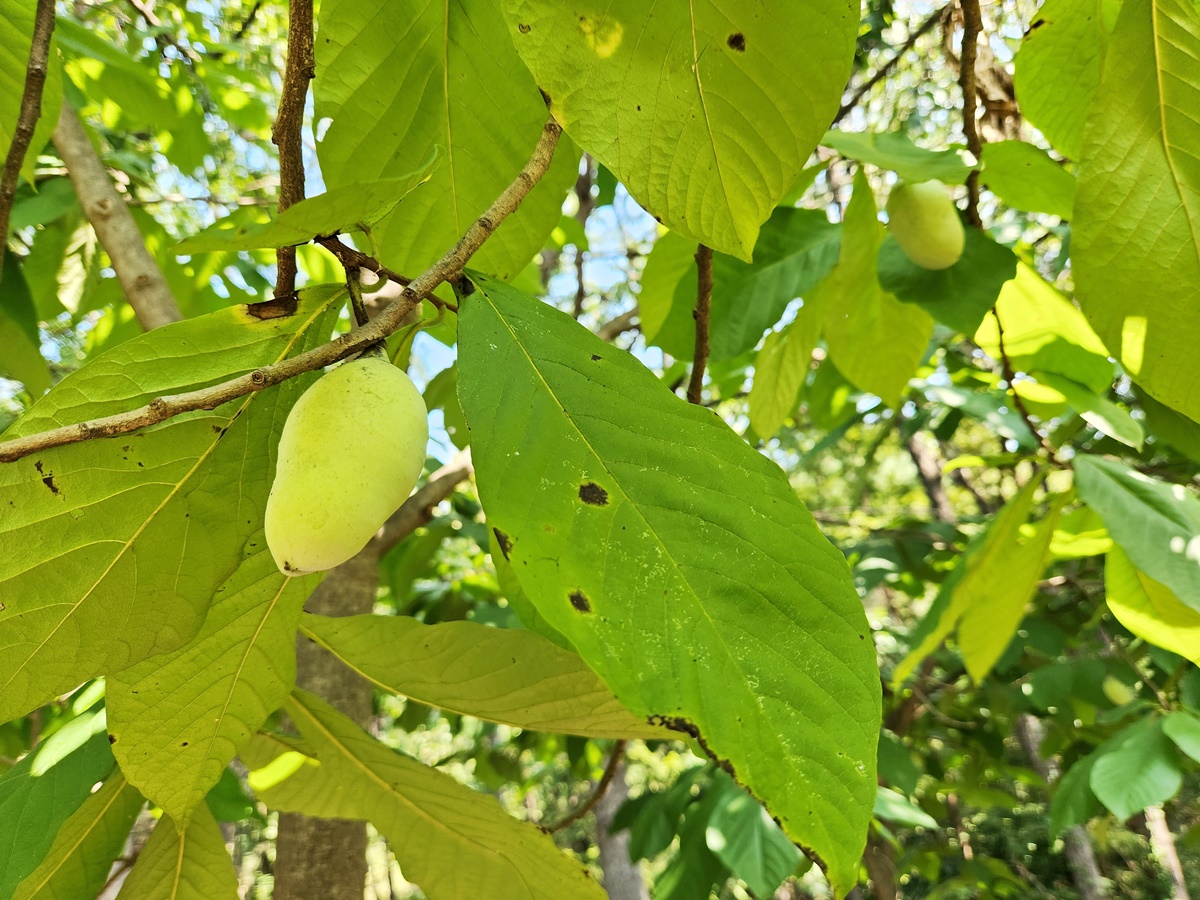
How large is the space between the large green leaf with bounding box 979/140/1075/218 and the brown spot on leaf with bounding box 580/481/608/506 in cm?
95

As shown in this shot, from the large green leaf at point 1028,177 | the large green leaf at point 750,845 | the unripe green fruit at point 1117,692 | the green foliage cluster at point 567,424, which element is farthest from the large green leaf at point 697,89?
the unripe green fruit at point 1117,692

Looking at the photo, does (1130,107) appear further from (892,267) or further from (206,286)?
(206,286)

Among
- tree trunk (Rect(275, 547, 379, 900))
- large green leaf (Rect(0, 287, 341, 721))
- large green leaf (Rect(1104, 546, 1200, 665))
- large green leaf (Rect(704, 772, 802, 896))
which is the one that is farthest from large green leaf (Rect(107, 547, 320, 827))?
large green leaf (Rect(704, 772, 802, 896))

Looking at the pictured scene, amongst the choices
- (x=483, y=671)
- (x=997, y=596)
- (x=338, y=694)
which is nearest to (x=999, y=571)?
(x=997, y=596)

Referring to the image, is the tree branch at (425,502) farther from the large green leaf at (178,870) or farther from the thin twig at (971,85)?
the thin twig at (971,85)

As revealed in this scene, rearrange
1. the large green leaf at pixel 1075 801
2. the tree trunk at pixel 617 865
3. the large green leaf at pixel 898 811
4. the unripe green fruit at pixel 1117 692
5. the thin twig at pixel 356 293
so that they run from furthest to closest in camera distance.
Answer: the tree trunk at pixel 617 865 → the unripe green fruit at pixel 1117 692 → the large green leaf at pixel 1075 801 → the large green leaf at pixel 898 811 → the thin twig at pixel 356 293

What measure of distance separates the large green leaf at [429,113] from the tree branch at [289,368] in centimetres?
22

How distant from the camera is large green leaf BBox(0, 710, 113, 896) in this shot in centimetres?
83

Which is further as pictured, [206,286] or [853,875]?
[206,286]

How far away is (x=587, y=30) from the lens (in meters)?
0.54

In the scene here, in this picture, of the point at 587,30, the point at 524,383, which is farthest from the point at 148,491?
the point at 587,30

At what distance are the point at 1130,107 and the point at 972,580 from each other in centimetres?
102

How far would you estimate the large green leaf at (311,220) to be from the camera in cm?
43

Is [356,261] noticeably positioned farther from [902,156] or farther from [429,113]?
[902,156]
